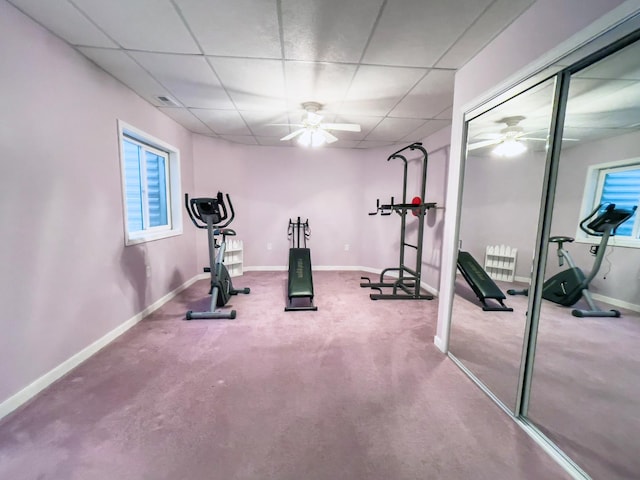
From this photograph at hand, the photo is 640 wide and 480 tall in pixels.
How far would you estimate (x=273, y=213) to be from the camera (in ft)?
17.7

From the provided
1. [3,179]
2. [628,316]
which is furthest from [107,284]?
[628,316]

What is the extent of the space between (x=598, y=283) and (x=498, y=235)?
3.08 feet

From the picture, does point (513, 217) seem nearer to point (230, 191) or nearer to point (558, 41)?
point (558, 41)

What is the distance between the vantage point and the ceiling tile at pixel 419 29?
156cm

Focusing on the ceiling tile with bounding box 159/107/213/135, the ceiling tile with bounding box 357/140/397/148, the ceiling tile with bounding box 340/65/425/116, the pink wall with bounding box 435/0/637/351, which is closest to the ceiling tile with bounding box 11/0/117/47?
the ceiling tile with bounding box 159/107/213/135

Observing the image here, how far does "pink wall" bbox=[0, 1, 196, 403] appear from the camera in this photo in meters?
1.66

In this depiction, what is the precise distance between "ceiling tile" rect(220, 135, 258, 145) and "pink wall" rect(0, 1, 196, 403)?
183 centimetres

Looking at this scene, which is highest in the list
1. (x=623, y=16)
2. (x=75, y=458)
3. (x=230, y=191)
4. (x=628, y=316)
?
(x=623, y=16)

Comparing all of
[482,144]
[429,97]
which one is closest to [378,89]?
[429,97]

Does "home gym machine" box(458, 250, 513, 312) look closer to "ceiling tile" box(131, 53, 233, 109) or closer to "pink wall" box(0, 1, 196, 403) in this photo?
"ceiling tile" box(131, 53, 233, 109)

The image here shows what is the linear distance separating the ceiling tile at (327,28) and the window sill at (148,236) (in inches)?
101

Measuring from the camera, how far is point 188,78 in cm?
250

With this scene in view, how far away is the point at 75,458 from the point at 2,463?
350 millimetres

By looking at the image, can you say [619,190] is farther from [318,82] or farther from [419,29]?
[318,82]
